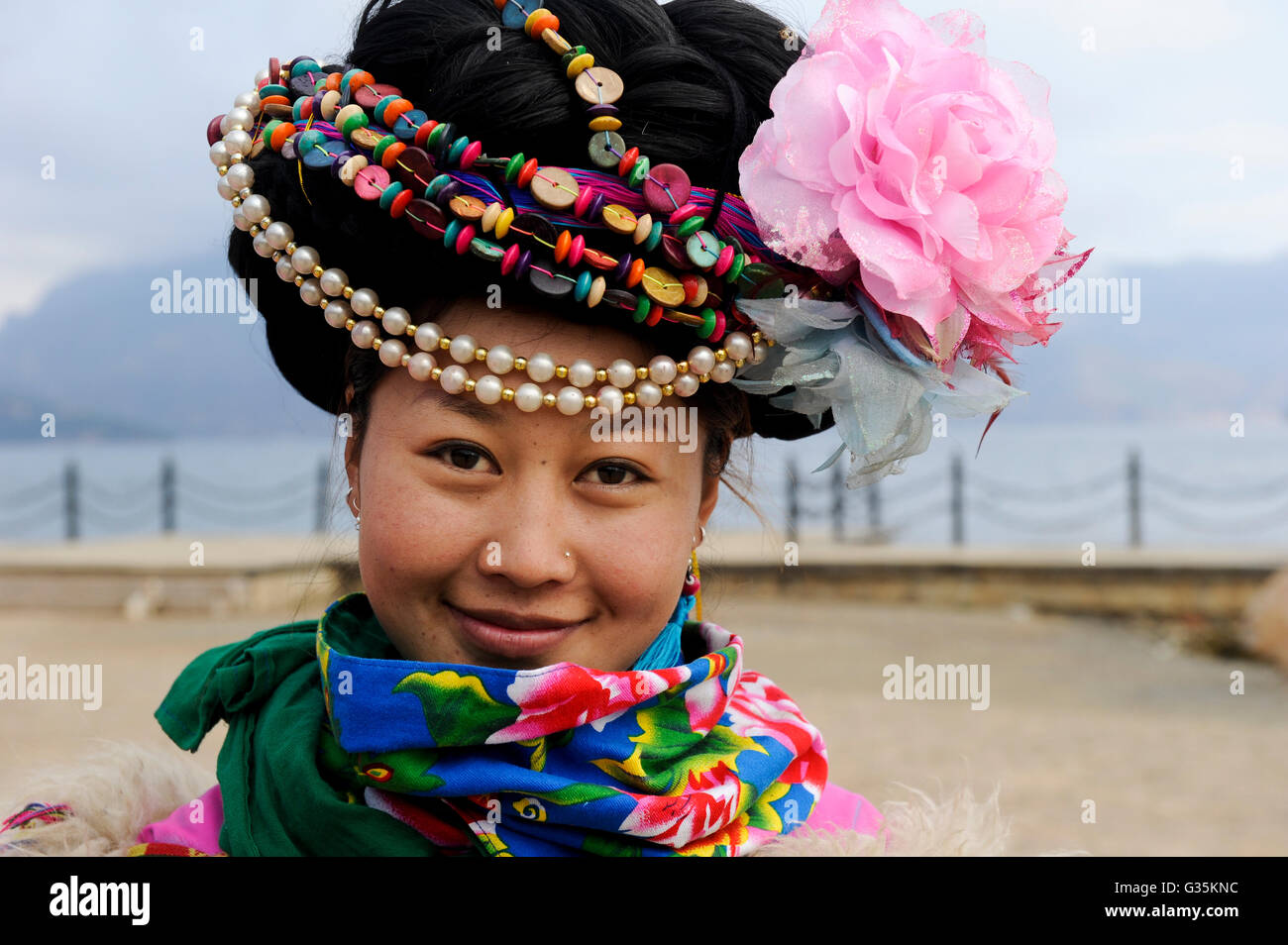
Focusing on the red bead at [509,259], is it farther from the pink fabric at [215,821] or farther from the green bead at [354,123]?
the pink fabric at [215,821]

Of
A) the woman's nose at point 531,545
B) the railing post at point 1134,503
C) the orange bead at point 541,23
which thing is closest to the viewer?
the woman's nose at point 531,545

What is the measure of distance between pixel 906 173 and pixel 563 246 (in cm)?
47

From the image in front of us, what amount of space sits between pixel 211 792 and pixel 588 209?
1168 millimetres

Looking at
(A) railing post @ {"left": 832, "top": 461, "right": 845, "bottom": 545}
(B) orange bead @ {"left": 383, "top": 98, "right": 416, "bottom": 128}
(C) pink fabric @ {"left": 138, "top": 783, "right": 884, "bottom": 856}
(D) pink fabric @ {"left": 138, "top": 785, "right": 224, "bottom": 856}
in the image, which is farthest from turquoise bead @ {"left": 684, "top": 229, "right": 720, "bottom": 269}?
(A) railing post @ {"left": 832, "top": 461, "right": 845, "bottom": 545}

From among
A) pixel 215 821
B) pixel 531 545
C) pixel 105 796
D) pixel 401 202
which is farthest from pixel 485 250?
pixel 105 796

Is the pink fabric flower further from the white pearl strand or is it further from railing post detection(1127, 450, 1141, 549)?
railing post detection(1127, 450, 1141, 549)

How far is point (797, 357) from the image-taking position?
1541 millimetres

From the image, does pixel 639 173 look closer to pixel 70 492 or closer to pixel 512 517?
pixel 512 517

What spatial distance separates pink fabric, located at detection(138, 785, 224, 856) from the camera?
5.65 feet

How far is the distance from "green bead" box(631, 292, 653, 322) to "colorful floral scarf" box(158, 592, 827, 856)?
0.48 m

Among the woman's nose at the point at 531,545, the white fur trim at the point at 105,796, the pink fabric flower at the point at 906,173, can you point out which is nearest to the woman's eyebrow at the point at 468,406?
the woman's nose at the point at 531,545

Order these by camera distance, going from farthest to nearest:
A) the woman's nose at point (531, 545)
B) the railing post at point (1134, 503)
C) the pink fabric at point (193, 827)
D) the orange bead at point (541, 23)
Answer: the railing post at point (1134, 503) < the pink fabric at point (193, 827) < the orange bead at point (541, 23) < the woman's nose at point (531, 545)

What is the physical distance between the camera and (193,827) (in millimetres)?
1752

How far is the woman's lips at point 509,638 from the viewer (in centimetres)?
150
